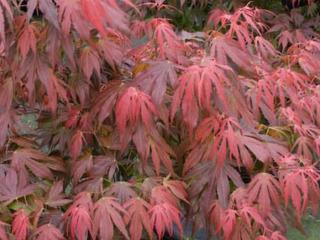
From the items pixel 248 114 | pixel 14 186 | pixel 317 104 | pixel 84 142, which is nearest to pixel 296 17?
pixel 317 104

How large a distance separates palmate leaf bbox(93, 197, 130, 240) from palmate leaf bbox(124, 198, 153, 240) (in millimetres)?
27

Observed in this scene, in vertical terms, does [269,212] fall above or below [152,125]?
below

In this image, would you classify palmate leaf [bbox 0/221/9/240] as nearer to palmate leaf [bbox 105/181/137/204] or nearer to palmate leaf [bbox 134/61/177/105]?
palmate leaf [bbox 105/181/137/204]

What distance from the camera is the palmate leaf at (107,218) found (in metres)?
1.99

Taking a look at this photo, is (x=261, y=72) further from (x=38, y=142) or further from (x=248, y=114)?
(x=38, y=142)

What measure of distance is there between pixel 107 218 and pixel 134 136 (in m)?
0.31

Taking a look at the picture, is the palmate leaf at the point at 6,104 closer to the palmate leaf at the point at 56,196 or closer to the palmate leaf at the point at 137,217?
the palmate leaf at the point at 56,196

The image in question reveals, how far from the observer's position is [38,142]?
8.00ft

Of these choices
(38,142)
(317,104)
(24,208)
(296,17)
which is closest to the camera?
(24,208)

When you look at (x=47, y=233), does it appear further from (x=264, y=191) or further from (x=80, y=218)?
(x=264, y=191)

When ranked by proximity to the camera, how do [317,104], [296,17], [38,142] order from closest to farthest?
[38,142]
[317,104]
[296,17]

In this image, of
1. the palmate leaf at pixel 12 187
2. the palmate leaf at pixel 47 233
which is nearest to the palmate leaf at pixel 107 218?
the palmate leaf at pixel 47 233

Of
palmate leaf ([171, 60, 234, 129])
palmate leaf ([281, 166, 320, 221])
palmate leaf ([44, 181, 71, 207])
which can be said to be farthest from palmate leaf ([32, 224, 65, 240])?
palmate leaf ([281, 166, 320, 221])

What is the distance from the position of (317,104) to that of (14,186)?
4.12 ft
